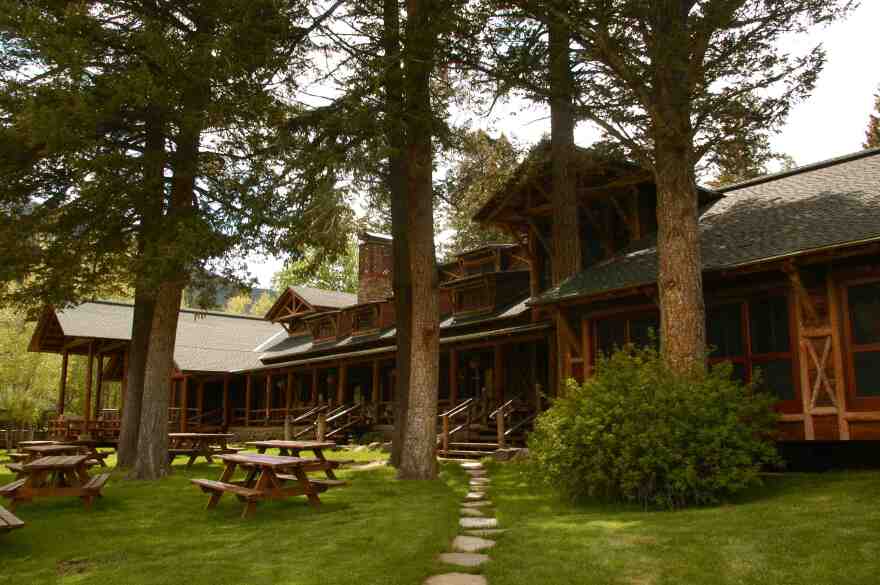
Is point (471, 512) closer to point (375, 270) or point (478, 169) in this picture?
point (478, 169)

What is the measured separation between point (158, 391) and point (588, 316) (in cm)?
908

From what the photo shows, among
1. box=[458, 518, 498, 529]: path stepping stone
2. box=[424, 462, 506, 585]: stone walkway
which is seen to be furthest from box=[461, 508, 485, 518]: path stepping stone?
box=[458, 518, 498, 529]: path stepping stone

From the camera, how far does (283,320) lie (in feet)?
115

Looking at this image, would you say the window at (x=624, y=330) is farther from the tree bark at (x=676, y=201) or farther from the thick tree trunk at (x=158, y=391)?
the thick tree trunk at (x=158, y=391)

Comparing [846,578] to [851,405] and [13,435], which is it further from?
[13,435]

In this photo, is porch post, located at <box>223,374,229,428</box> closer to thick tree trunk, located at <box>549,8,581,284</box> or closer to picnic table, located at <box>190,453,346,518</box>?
thick tree trunk, located at <box>549,8,581,284</box>

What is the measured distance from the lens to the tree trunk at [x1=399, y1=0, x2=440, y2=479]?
43.3ft

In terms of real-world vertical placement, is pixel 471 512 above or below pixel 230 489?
below

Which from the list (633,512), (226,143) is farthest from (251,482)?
(226,143)

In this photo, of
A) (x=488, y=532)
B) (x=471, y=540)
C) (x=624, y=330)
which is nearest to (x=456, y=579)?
(x=471, y=540)

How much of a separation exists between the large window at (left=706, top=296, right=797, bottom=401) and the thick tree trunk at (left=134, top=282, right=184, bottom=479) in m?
10.5

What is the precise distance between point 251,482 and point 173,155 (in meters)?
7.05

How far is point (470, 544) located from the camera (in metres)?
7.59

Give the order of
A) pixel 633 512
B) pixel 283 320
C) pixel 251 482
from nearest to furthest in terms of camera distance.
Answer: pixel 633 512, pixel 251 482, pixel 283 320
